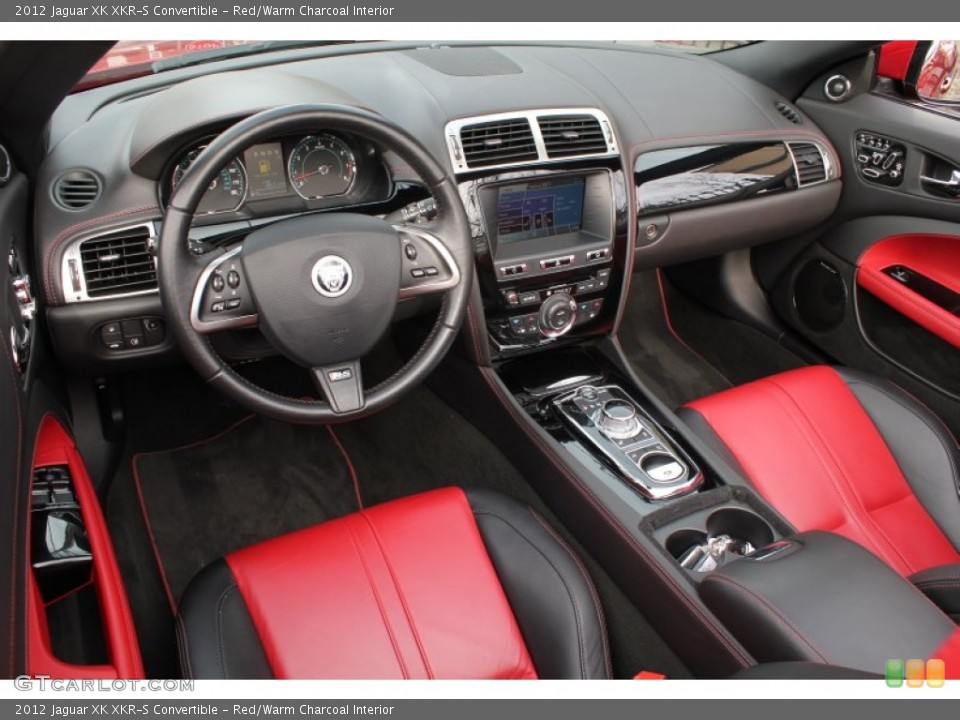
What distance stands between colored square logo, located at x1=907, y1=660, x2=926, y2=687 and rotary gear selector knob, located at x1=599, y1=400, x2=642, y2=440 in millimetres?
859

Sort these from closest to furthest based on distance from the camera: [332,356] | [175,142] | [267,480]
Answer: [332,356], [175,142], [267,480]

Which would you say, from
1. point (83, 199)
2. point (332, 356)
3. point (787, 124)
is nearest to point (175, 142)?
point (83, 199)

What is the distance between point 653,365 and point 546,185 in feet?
3.45

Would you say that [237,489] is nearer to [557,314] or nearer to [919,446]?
[557,314]

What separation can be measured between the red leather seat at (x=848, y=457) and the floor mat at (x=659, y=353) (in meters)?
0.69

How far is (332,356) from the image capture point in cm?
154

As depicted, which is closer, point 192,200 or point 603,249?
point 192,200

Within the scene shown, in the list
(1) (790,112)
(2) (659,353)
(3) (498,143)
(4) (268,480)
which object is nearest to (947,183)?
(1) (790,112)

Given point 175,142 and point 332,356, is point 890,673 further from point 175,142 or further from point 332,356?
point 175,142

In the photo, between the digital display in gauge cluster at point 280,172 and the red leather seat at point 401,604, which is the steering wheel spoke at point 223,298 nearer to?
the digital display in gauge cluster at point 280,172

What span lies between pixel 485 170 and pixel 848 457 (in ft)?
3.53

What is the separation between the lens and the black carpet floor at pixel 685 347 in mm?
2828

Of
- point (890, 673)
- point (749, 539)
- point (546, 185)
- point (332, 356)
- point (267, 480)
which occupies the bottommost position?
point (267, 480)
